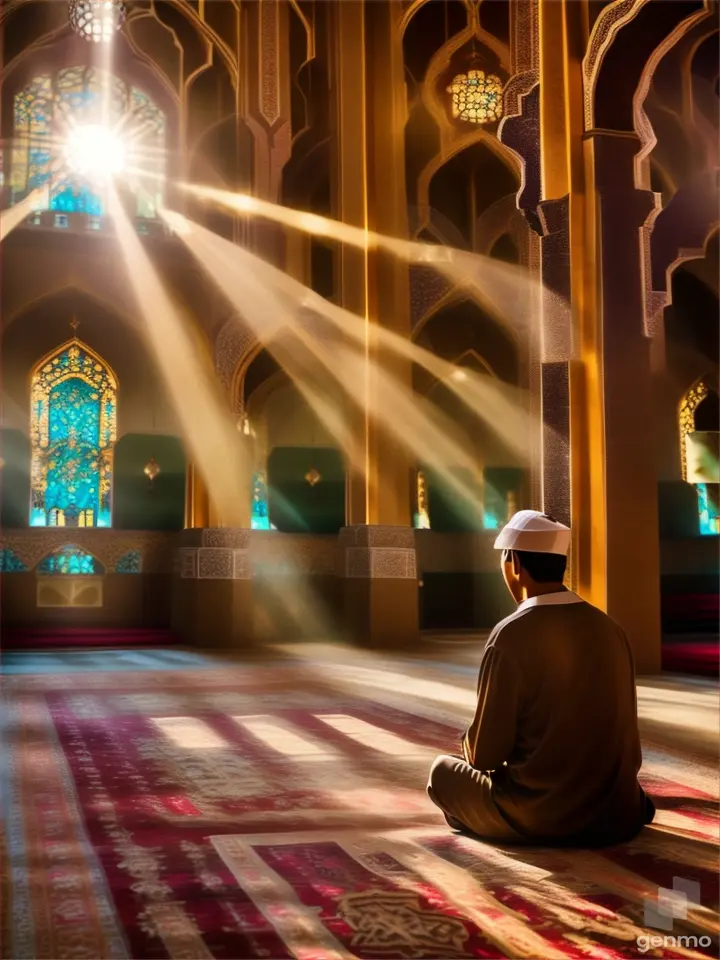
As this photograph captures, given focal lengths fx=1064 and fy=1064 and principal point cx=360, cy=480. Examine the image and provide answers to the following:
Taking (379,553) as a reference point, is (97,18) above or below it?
above

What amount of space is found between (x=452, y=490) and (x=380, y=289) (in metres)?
4.80

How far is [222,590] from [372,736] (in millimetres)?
7362

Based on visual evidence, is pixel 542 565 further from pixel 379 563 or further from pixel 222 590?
pixel 222 590

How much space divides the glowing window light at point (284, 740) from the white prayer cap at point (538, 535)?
6.60 ft

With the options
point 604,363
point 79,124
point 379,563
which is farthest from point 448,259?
point 604,363

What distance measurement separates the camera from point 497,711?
299 cm

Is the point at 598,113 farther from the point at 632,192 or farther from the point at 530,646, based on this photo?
the point at 530,646

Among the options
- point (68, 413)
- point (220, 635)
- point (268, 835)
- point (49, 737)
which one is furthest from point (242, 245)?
point (268, 835)

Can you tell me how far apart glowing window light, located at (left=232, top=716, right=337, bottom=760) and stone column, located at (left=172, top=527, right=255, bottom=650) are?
257 inches

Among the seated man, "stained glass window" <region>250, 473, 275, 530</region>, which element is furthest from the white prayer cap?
"stained glass window" <region>250, 473, 275, 530</region>

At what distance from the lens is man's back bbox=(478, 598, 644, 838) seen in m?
3.00

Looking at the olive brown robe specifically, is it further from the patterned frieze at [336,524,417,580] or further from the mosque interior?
the patterned frieze at [336,524,417,580]

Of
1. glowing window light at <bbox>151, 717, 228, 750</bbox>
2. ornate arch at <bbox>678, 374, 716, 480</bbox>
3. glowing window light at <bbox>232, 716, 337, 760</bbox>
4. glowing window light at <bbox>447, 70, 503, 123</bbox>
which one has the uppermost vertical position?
glowing window light at <bbox>447, 70, 503, 123</bbox>

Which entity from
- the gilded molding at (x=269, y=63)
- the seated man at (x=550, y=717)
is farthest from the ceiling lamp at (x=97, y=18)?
the seated man at (x=550, y=717)
